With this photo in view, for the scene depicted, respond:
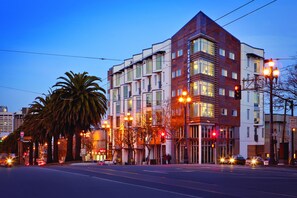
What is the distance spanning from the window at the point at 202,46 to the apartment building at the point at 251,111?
37.4ft

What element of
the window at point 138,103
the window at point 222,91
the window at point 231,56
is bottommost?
the window at point 138,103

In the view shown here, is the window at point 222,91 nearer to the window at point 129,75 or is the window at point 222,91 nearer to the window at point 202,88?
the window at point 202,88

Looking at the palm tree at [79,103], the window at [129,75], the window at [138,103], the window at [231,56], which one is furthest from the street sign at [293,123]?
the window at [129,75]

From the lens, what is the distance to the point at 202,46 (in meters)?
76.2

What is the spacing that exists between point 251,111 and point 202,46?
21062mm

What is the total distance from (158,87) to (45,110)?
76.9ft

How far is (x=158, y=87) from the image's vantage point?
288 ft

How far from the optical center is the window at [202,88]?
76.1 m

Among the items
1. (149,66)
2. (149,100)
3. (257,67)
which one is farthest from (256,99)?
(149,66)

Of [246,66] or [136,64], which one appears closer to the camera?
[246,66]

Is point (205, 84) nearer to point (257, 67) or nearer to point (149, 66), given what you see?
point (149, 66)

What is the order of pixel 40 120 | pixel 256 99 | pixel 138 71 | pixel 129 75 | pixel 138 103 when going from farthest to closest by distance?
1. pixel 129 75
2. pixel 138 71
3. pixel 138 103
4. pixel 256 99
5. pixel 40 120

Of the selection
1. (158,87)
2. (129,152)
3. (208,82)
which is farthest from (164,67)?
(129,152)

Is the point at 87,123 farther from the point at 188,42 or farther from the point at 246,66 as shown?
the point at 246,66
